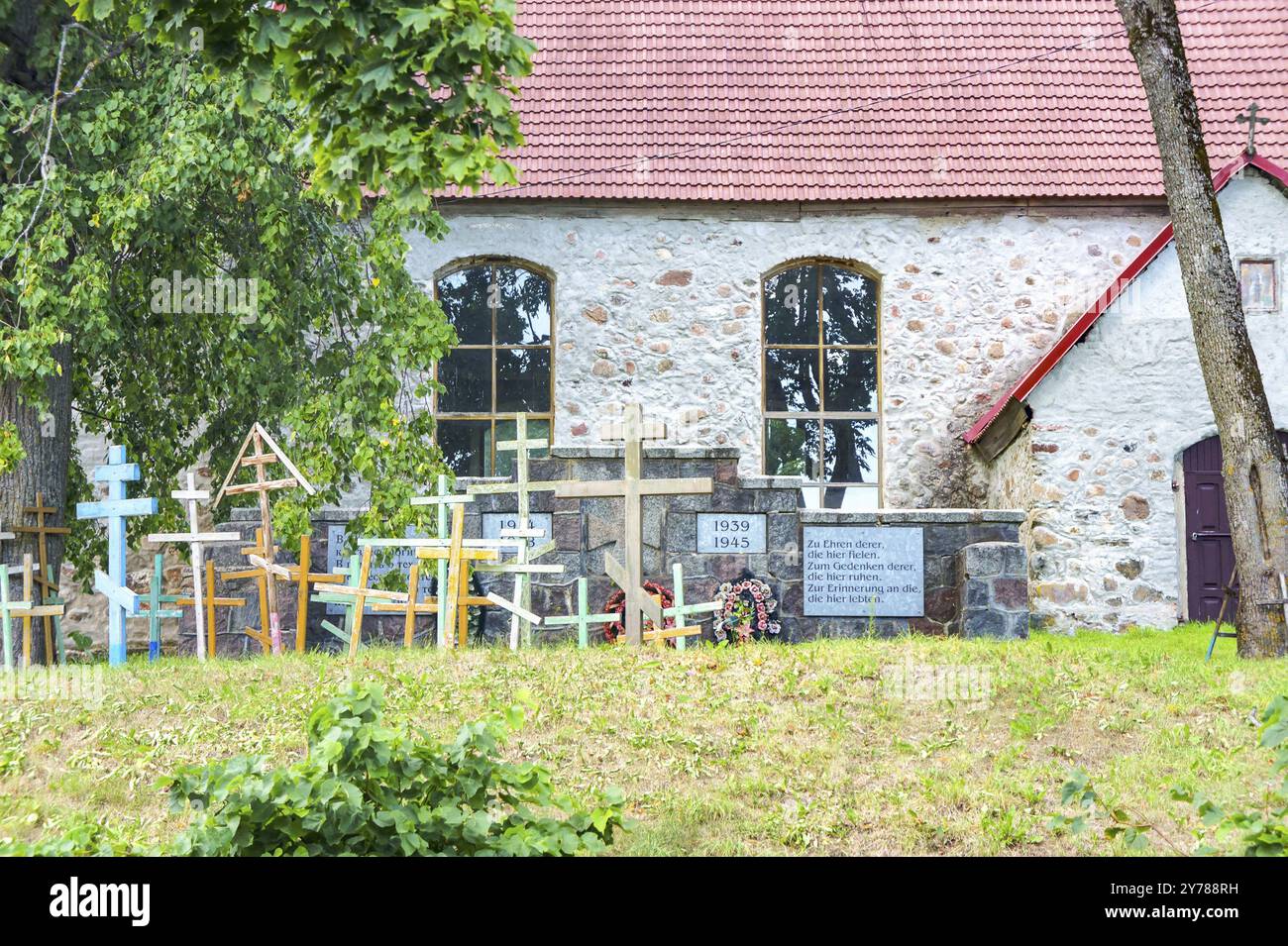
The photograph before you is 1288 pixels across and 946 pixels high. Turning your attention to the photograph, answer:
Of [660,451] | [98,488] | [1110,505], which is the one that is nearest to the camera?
[660,451]

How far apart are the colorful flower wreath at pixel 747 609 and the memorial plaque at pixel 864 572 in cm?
33

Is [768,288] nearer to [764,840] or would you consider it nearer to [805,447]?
[805,447]

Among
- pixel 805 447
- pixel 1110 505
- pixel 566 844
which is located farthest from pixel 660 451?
pixel 566 844

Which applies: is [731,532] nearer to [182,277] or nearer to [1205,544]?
→ [182,277]

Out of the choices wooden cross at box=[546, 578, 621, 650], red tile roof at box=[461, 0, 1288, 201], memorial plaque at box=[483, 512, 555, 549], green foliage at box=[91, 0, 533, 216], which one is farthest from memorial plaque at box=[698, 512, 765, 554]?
green foliage at box=[91, 0, 533, 216]

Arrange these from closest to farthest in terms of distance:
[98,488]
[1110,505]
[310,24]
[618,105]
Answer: [310,24]
[1110,505]
[98,488]
[618,105]

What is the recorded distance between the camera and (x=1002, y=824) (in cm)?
553

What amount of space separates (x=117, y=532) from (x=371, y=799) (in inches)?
248

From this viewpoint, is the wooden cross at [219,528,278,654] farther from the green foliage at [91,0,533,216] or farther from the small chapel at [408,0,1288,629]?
the green foliage at [91,0,533,216]

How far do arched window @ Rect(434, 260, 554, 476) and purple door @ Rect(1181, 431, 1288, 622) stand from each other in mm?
6050

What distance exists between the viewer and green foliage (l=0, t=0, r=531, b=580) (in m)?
9.27

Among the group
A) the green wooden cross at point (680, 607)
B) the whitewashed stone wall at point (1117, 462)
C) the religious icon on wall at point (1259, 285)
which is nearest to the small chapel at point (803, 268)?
the whitewashed stone wall at point (1117, 462)

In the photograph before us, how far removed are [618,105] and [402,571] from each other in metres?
5.86

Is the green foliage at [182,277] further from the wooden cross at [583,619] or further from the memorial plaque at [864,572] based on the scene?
the memorial plaque at [864,572]
